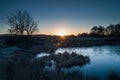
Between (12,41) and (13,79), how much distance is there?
30.2 metres

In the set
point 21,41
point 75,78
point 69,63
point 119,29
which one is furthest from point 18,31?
point 119,29

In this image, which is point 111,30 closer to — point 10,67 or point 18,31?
point 18,31

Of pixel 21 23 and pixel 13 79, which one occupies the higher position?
pixel 21 23

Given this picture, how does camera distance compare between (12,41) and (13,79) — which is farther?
(12,41)

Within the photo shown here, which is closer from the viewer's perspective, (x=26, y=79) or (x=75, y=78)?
(x=26, y=79)

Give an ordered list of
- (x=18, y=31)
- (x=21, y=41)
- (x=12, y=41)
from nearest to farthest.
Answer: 1. (x=12, y=41)
2. (x=21, y=41)
3. (x=18, y=31)

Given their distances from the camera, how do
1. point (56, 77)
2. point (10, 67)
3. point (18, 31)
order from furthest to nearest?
point (18, 31) → point (10, 67) → point (56, 77)

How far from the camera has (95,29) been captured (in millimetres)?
116688

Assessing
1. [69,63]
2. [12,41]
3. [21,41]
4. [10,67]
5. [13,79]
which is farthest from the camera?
[21,41]

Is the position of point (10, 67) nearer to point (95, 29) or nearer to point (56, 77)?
point (56, 77)

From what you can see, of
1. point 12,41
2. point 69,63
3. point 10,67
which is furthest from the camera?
point 12,41

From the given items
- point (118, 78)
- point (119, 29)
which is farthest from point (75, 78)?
point (119, 29)

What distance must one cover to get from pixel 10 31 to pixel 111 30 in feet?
277

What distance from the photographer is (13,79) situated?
8.38 metres
